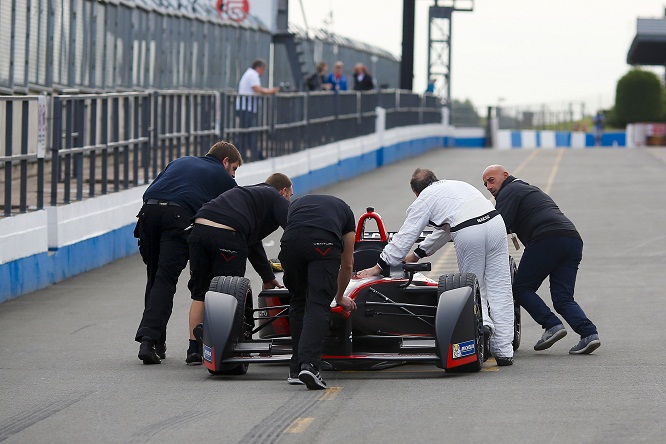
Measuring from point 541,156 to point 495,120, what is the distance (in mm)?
20850

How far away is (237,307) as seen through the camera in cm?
1084

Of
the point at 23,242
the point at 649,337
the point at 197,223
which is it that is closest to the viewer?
the point at 197,223

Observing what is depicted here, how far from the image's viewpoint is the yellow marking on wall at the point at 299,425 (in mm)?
8641

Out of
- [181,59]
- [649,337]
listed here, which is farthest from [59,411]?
[181,59]

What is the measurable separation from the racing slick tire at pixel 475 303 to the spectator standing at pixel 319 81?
2312 cm

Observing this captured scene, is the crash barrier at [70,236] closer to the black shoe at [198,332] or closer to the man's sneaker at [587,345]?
the black shoe at [198,332]

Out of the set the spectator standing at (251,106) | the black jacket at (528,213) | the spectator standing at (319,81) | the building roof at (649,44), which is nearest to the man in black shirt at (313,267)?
the black jacket at (528,213)

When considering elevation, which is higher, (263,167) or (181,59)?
(181,59)

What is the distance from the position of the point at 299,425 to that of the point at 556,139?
60921mm

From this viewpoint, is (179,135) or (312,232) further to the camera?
(179,135)

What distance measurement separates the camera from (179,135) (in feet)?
72.8

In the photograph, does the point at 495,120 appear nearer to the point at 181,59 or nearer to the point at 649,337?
the point at 181,59

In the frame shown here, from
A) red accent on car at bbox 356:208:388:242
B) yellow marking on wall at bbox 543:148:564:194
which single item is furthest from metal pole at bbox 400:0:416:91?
red accent on car at bbox 356:208:388:242

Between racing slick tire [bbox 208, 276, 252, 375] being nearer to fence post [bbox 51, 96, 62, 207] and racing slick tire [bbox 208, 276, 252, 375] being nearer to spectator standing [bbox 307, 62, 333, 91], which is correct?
fence post [bbox 51, 96, 62, 207]
